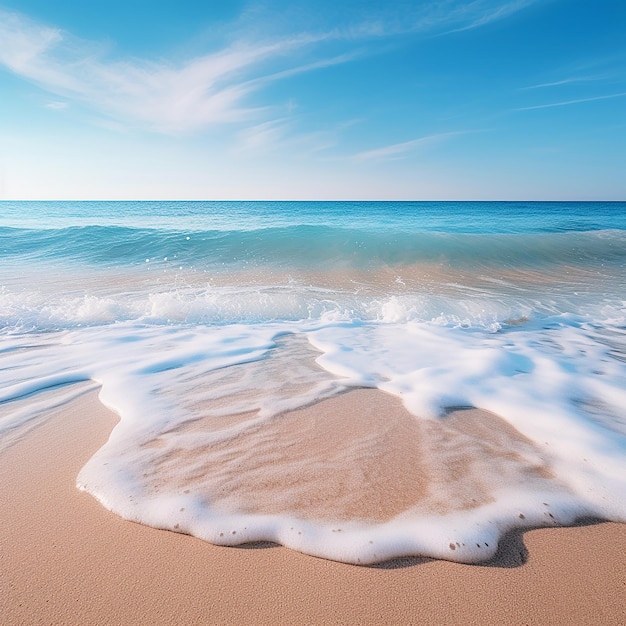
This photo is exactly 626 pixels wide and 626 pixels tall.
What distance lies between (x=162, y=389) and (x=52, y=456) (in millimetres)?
908

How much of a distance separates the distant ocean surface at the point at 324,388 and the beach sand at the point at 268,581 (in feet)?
→ 0.24

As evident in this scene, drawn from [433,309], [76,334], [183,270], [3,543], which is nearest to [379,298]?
[433,309]

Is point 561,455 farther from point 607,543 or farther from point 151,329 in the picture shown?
point 151,329

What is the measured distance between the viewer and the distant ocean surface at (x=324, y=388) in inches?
66.9

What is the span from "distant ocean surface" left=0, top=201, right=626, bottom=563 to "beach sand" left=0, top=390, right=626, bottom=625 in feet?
0.24

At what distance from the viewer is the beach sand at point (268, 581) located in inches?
50.2

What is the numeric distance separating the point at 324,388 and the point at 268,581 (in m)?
1.70

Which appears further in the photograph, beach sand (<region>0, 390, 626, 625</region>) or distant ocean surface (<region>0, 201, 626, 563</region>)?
distant ocean surface (<region>0, 201, 626, 563</region>)

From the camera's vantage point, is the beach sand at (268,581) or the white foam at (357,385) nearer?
the beach sand at (268,581)

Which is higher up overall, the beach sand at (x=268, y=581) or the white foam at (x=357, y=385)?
the beach sand at (x=268, y=581)

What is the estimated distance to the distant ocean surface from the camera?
1699 millimetres

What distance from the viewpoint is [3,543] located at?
5.04 feet

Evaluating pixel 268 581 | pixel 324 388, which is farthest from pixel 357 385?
pixel 268 581

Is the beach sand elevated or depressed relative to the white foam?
elevated
